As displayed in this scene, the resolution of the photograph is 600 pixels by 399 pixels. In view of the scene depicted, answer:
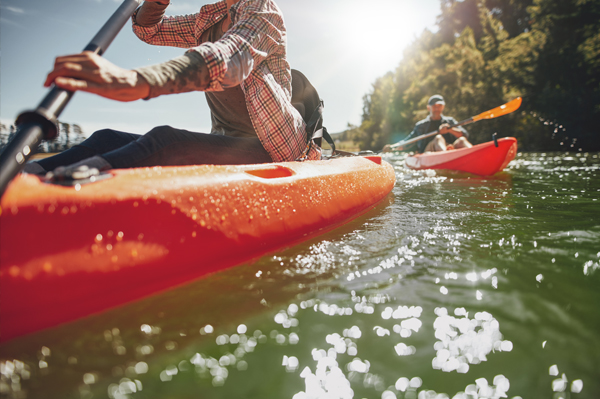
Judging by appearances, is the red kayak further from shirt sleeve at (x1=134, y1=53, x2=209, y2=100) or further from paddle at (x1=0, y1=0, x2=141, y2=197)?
paddle at (x1=0, y1=0, x2=141, y2=197)

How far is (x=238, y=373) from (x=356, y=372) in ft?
0.99

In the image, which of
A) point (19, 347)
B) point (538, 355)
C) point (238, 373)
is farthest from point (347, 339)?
point (19, 347)

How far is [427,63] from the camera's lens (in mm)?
27344

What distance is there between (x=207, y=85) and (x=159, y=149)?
17.5 inches

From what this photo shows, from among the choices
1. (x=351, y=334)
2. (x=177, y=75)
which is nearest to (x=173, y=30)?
(x=177, y=75)

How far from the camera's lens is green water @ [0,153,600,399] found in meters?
0.80

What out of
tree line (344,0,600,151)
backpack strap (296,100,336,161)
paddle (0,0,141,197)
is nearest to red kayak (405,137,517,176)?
backpack strap (296,100,336,161)

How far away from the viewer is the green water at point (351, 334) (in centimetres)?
80

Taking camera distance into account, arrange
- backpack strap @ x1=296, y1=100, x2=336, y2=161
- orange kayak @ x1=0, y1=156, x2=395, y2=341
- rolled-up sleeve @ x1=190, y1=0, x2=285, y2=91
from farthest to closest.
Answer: backpack strap @ x1=296, y1=100, x2=336, y2=161, rolled-up sleeve @ x1=190, y1=0, x2=285, y2=91, orange kayak @ x1=0, y1=156, x2=395, y2=341

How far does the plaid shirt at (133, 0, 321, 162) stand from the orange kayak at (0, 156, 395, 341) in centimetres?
35

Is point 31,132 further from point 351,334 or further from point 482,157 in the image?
point 482,157

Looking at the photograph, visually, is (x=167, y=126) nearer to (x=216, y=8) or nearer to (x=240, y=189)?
(x=240, y=189)

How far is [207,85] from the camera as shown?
140 cm

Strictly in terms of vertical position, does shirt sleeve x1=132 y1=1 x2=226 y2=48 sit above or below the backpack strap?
above
